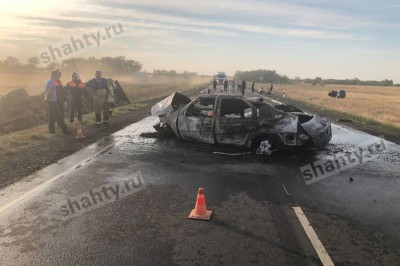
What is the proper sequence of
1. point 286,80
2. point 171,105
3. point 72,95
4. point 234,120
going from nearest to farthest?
point 234,120, point 171,105, point 72,95, point 286,80

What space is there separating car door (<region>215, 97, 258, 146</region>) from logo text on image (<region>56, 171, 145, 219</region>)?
10.9ft

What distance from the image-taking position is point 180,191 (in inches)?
267

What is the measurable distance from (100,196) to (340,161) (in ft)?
19.2

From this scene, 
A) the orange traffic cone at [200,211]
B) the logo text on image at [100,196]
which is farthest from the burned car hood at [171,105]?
the orange traffic cone at [200,211]

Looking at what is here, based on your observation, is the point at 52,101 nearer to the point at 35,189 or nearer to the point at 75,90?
the point at 75,90

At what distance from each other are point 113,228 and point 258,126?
5.62m

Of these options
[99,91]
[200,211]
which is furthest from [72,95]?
[200,211]

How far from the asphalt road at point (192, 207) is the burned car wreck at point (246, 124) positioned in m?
0.59

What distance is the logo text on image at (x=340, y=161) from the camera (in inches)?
320

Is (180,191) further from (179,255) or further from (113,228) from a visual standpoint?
(179,255)

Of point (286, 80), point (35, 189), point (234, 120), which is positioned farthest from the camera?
point (286, 80)

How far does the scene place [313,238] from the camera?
15.7 feet

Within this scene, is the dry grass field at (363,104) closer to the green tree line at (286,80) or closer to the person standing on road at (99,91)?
the person standing on road at (99,91)

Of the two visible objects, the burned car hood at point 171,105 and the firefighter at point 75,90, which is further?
the firefighter at point 75,90
